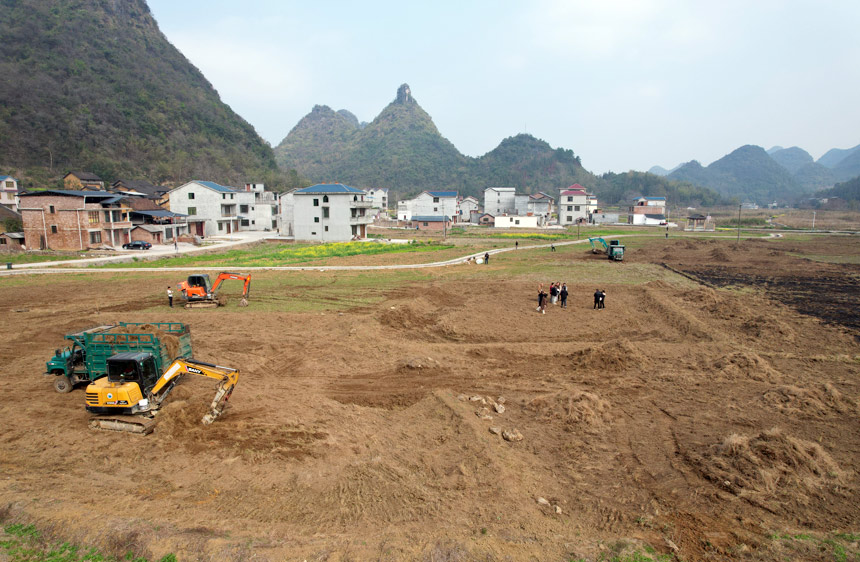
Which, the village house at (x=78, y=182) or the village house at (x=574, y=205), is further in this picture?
the village house at (x=574, y=205)

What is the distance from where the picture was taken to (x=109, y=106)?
97812mm

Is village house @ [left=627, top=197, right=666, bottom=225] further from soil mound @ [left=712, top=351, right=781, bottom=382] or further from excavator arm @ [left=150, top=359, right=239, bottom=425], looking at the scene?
excavator arm @ [left=150, top=359, right=239, bottom=425]

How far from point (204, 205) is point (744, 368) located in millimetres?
72545

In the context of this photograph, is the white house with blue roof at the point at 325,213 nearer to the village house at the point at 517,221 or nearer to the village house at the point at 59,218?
the village house at the point at 59,218

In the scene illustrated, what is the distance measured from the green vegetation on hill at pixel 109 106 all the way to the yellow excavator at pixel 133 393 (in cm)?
8823

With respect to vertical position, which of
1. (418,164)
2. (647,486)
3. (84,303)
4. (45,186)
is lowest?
(647,486)

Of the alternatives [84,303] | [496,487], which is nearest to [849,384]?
[496,487]

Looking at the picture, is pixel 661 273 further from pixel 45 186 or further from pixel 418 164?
pixel 418 164

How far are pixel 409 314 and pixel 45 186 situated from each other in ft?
265

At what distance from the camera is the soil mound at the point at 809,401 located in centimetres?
1439

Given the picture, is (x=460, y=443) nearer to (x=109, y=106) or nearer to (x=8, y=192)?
(x=8, y=192)

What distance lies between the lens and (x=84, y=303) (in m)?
28.0

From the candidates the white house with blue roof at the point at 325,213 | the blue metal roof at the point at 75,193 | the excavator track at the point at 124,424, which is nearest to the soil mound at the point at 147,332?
the excavator track at the point at 124,424

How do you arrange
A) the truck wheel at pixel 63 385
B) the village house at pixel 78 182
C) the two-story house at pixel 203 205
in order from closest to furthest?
the truck wheel at pixel 63 385 < the two-story house at pixel 203 205 < the village house at pixel 78 182
